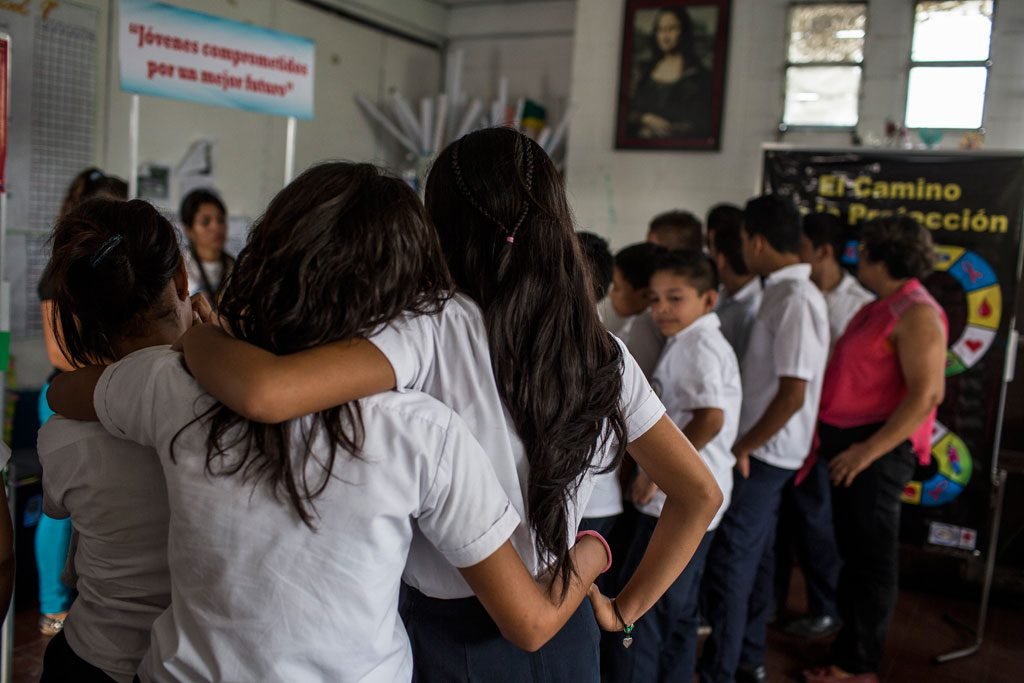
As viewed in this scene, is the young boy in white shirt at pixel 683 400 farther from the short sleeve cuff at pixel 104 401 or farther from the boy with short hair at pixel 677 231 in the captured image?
the short sleeve cuff at pixel 104 401

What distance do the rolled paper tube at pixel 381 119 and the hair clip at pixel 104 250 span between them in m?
5.41

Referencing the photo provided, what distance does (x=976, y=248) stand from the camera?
375cm

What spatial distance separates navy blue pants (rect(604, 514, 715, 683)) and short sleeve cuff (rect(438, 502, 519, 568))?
1364 mm

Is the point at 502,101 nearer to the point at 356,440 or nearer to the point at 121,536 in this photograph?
the point at 121,536

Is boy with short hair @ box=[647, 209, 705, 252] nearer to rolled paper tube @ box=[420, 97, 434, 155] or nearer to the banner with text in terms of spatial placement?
the banner with text

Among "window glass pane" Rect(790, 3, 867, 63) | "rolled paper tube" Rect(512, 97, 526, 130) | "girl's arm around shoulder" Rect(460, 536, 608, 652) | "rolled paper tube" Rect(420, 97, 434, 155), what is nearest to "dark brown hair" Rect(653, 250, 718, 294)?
"girl's arm around shoulder" Rect(460, 536, 608, 652)

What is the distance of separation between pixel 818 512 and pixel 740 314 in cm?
84

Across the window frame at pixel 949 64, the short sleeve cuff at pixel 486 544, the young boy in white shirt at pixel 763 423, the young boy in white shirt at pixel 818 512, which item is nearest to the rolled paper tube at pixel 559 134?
the window frame at pixel 949 64

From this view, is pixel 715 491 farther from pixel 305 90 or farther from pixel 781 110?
pixel 781 110

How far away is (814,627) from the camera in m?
3.50

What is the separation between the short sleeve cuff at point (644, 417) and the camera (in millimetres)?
1210

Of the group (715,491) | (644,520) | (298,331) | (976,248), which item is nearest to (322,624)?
(298,331)

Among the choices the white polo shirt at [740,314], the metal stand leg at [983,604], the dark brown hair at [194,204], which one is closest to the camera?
the white polo shirt at [740,314]

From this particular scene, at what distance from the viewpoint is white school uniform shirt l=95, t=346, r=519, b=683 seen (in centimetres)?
94
